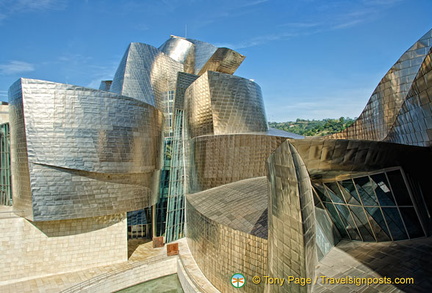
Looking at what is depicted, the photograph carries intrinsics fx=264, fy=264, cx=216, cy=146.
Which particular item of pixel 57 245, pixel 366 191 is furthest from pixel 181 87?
pixel 366 191

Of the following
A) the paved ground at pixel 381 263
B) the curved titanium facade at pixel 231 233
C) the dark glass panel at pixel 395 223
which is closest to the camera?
the paved ground at pixel 381 263

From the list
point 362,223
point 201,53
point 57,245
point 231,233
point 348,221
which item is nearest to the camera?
point 362,223

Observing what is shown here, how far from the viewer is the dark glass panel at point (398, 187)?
8.12m

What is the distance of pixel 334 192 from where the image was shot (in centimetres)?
844

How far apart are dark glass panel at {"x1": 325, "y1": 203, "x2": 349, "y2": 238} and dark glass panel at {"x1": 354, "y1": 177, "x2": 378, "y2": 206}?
96cm

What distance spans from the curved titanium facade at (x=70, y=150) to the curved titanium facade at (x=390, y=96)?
1434 centimetres

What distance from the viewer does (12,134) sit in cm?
1446

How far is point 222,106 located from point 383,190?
11.7 metres

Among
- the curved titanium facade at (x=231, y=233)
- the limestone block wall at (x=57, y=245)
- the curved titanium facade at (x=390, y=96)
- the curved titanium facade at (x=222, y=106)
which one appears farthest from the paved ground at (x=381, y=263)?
the limestone block wall at (x=57, y=245)

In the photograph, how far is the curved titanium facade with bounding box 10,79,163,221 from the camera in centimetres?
1336

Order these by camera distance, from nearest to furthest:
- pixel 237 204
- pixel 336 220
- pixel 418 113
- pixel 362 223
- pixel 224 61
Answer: pixel 418 113 < pixel 362 223 < pixel 336 220 < pixel 237 204 < pixel 224 61

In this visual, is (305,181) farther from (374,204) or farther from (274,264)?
(374,204)

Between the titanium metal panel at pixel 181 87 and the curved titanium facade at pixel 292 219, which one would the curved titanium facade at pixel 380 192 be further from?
the titanium metal panel at pixel 181 87

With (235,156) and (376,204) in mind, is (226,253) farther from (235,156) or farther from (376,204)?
(235,156)
